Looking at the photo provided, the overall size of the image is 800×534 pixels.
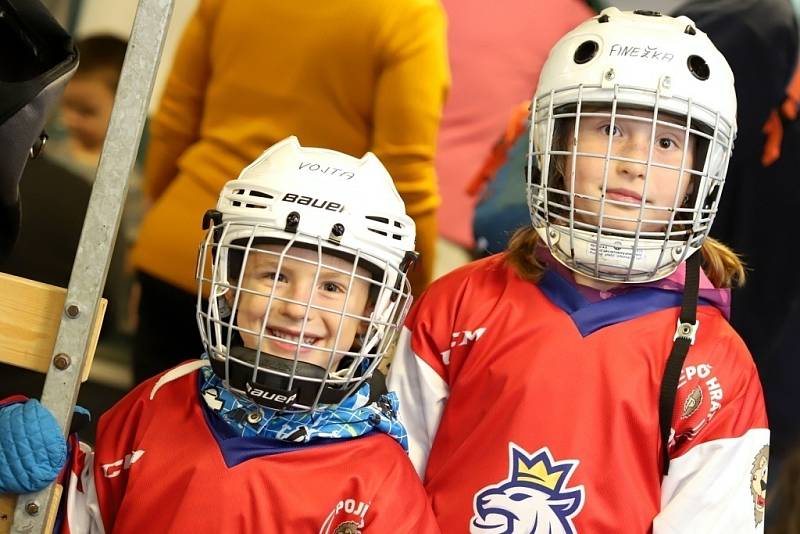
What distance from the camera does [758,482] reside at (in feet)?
5.54

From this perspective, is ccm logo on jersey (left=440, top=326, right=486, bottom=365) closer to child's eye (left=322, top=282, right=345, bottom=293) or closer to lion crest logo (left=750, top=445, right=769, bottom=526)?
child's eye (left=322, top=282, right=345, bottom=293)

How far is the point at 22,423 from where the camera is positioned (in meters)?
1.34

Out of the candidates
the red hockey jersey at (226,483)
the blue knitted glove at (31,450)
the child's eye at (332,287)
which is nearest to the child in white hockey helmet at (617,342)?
the red hockey jersey at (226,483)

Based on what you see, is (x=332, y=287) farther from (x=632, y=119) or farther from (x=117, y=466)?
(x=632, y=119)

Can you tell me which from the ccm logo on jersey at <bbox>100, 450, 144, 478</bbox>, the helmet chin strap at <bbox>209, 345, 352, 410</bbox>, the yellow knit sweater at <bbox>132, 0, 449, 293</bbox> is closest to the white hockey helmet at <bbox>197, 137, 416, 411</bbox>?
the helmet chin strap at <bbox>209, 345, 352, 410</bbox>

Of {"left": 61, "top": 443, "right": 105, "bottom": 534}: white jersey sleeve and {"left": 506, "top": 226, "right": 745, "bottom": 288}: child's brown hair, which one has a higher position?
{"left": 506, "top": 226, "right": 745, "bottom": 288}: child's brown hair

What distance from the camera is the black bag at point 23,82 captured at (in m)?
1.39

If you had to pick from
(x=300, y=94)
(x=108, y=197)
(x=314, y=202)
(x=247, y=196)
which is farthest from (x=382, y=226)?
(x=300, y=94)

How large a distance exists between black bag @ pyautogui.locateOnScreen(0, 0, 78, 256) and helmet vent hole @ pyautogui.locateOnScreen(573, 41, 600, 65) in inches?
33.3

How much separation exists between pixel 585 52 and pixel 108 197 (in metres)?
0.90

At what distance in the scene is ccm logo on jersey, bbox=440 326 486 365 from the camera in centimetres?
185

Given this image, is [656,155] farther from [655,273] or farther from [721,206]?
[721,206]

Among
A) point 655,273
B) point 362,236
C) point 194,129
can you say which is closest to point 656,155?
point 655,273

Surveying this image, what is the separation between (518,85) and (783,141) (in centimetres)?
65
